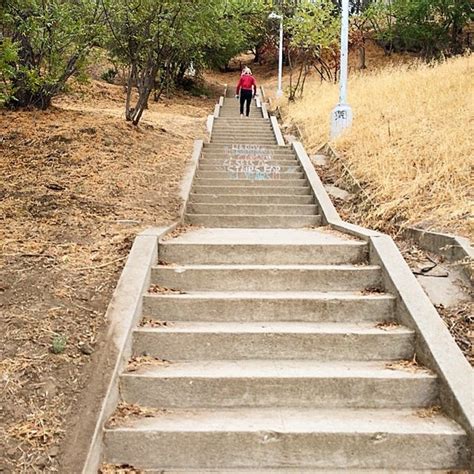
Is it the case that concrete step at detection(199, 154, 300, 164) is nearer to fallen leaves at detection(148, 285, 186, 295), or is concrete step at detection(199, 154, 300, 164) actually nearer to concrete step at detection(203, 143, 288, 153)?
concrete step at detection(203, 143, 288, 153)

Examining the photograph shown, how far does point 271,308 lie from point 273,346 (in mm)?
466

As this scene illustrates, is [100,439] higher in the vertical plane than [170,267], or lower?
lower

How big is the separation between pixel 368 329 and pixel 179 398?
1700 mm

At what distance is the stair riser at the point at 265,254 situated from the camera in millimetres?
5812

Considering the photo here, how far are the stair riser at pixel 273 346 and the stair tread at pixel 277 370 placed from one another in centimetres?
6

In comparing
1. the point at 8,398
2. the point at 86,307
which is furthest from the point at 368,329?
the point at 8,398

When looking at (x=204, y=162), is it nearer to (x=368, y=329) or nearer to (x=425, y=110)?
(x=425, y=110)

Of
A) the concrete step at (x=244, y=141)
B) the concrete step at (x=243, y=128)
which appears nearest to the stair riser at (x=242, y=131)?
the concrete step at (x=243, y=128)

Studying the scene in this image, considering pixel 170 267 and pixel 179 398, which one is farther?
pixel 170 267

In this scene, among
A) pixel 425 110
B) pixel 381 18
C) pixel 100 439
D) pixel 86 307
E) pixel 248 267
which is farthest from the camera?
pixel 381 18

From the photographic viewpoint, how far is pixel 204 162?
423 inches

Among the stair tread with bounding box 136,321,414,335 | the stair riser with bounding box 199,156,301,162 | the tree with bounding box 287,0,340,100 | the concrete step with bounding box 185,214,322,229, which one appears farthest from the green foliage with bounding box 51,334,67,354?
the tree with bounding box 287,0,340,100

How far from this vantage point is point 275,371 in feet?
13.5

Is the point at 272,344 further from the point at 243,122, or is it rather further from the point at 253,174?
the point at 243,122
